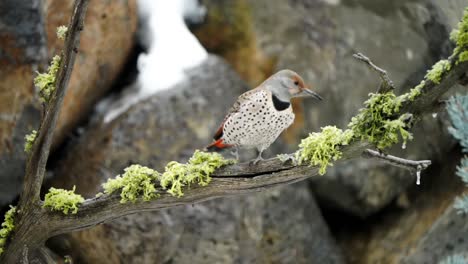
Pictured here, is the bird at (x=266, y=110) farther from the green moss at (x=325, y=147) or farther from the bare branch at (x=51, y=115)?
the bare branch at (x=51, y=115)

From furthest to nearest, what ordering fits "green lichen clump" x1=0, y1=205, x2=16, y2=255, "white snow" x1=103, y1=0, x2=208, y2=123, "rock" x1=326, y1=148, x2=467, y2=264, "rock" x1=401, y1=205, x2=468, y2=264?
"white snow" x1=103, y1=0, x2=208, y2=123 → "rock" x1=326, y1=148, x2=467, y2=264 → "rock" x1=401, y1=205, x2=468, y2=264 → "green lichen clump" x1=0, y1=205, x2=16, y2=255

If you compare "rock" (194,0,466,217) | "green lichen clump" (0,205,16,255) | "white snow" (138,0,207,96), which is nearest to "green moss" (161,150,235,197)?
"green lichen clump" (0,205,16,255)

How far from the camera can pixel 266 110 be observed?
3172 mm

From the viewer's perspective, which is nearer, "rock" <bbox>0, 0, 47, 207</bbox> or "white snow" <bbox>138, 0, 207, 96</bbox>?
"rock" <bbox>0, 0, 47, 207</bbox>

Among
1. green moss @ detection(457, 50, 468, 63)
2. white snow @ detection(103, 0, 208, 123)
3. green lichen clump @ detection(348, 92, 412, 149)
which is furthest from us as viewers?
white snow @ detection(103, 0, 208, 123)

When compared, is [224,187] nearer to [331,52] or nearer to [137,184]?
[137,184]

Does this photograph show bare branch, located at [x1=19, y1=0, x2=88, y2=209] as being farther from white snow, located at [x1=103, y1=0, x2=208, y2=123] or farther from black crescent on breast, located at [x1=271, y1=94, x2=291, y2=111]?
white snow, located at [x1=103, y1=0, x2=208, y2=123]

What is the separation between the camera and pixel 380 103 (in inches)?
108

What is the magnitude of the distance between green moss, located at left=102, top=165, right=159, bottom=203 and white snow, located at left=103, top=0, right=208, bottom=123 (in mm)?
1775

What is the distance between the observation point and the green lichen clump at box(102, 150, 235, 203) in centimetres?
316

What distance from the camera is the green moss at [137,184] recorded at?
3.21 m

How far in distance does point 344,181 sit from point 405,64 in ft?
3.69

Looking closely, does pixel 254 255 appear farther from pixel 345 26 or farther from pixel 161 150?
pixel 345 26

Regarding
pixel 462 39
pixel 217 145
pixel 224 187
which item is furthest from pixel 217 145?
pixel 462 39
